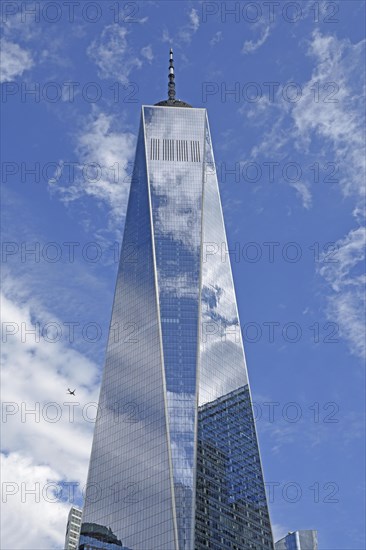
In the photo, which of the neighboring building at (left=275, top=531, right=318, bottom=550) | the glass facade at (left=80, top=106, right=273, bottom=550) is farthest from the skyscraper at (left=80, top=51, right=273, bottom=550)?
the neighboring building at (left=275, top=531, right=318, bottom=550)

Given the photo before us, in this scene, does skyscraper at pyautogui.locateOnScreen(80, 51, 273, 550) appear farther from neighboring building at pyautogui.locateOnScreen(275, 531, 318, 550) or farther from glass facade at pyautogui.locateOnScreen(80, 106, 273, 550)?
neighboring building at pyautogui.locateOnScreen(275, 531, 318, 550)

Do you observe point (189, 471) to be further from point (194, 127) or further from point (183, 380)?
point (194, 127)

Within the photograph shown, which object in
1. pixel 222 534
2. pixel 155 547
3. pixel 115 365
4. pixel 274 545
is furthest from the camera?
pixel 115 365

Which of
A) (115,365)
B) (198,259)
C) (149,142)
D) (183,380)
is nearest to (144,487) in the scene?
(183,380)

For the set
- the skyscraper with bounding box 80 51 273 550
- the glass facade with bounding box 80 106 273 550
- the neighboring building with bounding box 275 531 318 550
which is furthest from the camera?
the neighboring building with bounding box 275 531 318 550

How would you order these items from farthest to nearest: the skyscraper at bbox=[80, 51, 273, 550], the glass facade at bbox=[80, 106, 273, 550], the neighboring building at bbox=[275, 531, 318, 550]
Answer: the neighboring building at bbox=[275, 531, 318, 550] → the skyscraper at bbox=[80, 51, 273, 550] → the glass facade at bbox=[80, 106, 273, 550]

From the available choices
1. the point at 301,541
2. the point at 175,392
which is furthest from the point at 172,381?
the point at 301,541
